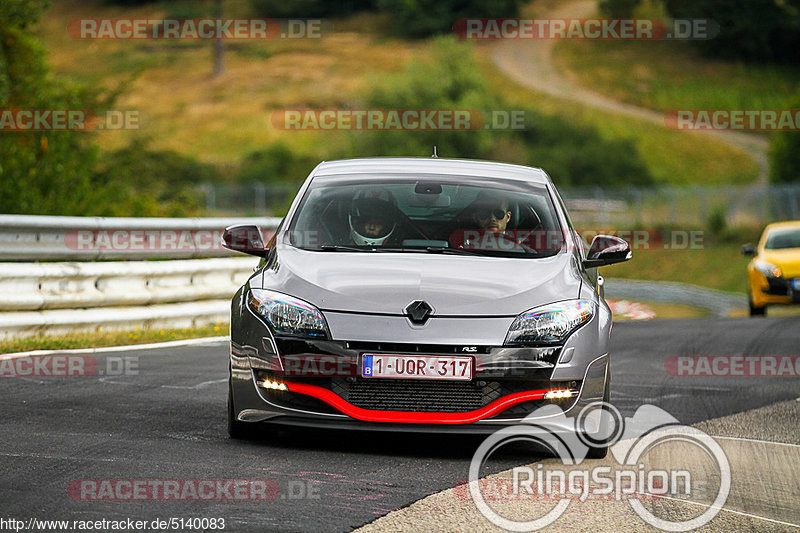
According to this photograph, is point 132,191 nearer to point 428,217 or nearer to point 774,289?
point 774,289

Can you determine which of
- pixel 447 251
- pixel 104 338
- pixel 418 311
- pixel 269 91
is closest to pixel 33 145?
pixel 104 338

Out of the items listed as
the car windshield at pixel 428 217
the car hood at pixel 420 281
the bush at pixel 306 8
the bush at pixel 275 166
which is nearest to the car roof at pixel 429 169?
the car windshield at pixel 428 217

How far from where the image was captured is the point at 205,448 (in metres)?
6.74

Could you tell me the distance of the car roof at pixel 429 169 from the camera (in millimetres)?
8219

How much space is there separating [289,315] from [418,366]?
2.43 feet

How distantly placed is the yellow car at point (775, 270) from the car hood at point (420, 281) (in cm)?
1435

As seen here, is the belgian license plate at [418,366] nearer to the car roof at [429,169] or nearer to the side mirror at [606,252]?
the side mirror at [606,252]

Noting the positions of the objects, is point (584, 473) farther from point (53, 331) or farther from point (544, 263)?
point (53, 331)

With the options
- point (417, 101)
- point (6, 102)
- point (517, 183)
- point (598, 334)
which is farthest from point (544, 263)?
point (417, 101)

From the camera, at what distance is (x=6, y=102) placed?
19094mm

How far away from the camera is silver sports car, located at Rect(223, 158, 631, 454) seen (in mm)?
6609

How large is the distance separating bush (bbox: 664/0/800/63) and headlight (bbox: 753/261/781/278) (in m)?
79.6

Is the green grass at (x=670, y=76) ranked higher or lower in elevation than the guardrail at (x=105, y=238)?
higher

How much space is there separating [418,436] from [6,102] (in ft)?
43.9
